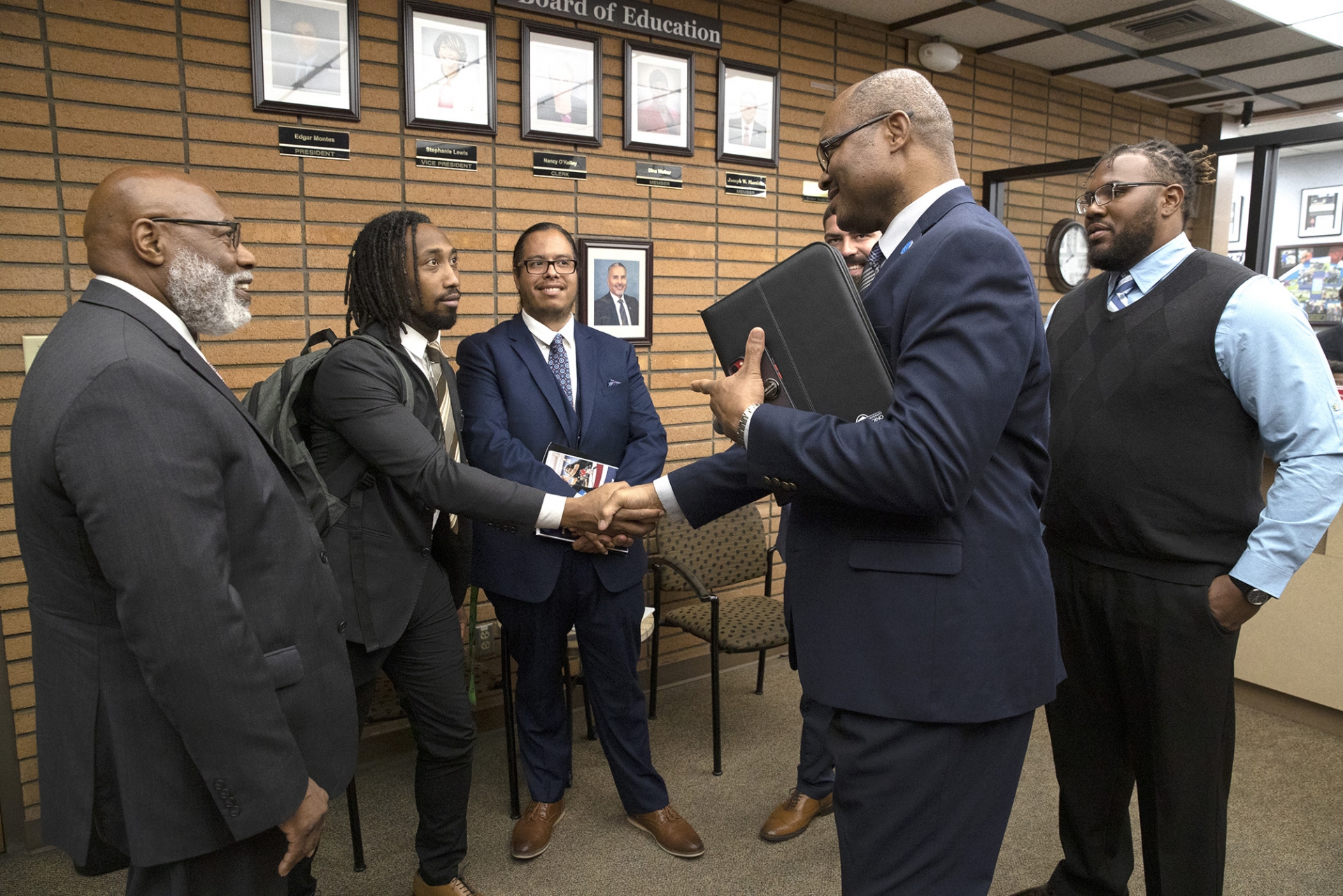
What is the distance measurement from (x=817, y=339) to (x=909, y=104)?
42 cm

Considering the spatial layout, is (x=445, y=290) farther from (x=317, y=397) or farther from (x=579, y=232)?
→ (x=579, y=232)

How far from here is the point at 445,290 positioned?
7.74 ft

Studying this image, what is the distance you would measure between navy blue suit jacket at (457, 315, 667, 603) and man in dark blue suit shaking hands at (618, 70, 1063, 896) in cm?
126

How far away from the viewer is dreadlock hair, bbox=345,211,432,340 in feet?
Answer: 7.59

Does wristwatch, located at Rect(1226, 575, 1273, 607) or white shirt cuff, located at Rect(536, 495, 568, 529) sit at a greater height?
white shirt cuff, located at Rect(536, 495, 568, 529)

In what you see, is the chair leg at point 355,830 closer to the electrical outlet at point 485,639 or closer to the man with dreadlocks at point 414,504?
the man with dreadlocks at point 414,504

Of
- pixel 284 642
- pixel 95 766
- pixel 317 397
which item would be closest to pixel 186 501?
pixel 284 642

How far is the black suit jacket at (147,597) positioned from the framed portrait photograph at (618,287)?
7.48 ft

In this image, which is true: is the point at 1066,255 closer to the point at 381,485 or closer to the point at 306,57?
the point at 306,57

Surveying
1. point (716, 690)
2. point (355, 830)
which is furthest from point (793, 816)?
point (355, 830)

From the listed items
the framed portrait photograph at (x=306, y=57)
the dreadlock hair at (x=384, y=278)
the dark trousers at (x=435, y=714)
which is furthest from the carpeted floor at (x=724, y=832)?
the framed portrait photograph at (x=306, y=57)

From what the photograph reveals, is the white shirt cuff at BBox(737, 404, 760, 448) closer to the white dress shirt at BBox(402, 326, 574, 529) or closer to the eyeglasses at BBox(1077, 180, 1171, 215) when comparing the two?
the white dress shirt at BBox(402, 326, 574, 529)

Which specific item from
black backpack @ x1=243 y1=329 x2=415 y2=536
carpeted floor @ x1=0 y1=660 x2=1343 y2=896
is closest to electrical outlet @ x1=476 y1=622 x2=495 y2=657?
carpeted floor @ x1=0 y1=660 x2=1343 y2=896

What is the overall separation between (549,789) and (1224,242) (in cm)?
619
